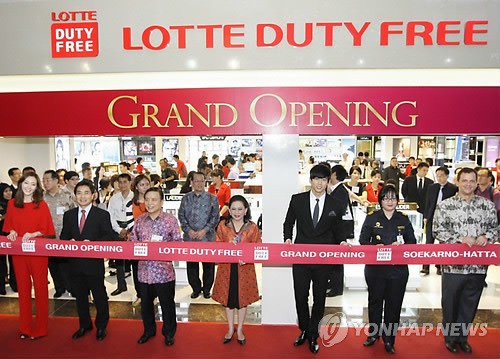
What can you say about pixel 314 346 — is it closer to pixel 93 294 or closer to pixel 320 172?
pixel 320 172

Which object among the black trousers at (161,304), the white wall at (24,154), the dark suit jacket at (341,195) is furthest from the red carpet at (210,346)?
the white wall at (24,154)

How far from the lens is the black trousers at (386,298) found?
4.29 metres

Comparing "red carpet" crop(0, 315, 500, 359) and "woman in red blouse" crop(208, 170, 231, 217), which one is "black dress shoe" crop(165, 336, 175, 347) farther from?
"woman in red blouse" crop(208, 170, 231, 217)

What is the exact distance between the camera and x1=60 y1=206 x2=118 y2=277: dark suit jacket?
4535mm

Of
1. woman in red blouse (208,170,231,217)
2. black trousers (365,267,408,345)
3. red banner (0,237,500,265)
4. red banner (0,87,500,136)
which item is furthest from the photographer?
A: woman in red blouse (208,170,231,217)

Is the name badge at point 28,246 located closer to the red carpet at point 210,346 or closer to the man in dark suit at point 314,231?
the red carpet at point 210,346

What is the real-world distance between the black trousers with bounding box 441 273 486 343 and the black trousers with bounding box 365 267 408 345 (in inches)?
18.6

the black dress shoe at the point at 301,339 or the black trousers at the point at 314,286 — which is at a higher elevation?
the black trousers at the point at 314,286

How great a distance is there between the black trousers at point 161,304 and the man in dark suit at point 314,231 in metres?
1.21

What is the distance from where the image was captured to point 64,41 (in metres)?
4.90

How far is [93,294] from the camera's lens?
4.60 metres

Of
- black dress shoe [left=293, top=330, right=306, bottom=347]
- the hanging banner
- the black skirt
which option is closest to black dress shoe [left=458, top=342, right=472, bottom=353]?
black dress shoe [left=293, top=330, right=306, bottom=347]

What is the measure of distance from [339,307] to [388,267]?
1.66 m

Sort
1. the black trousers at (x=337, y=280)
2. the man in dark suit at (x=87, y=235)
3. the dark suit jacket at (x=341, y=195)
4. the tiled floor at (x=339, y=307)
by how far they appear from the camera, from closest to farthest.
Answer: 1. the man in dark suit at (x=87, y=235)
2. the tiled floor at (x=339, y=307)
3. the dark suit jacket at (x=341, y=195)
4. the black trousers at (x=337, y=280)
